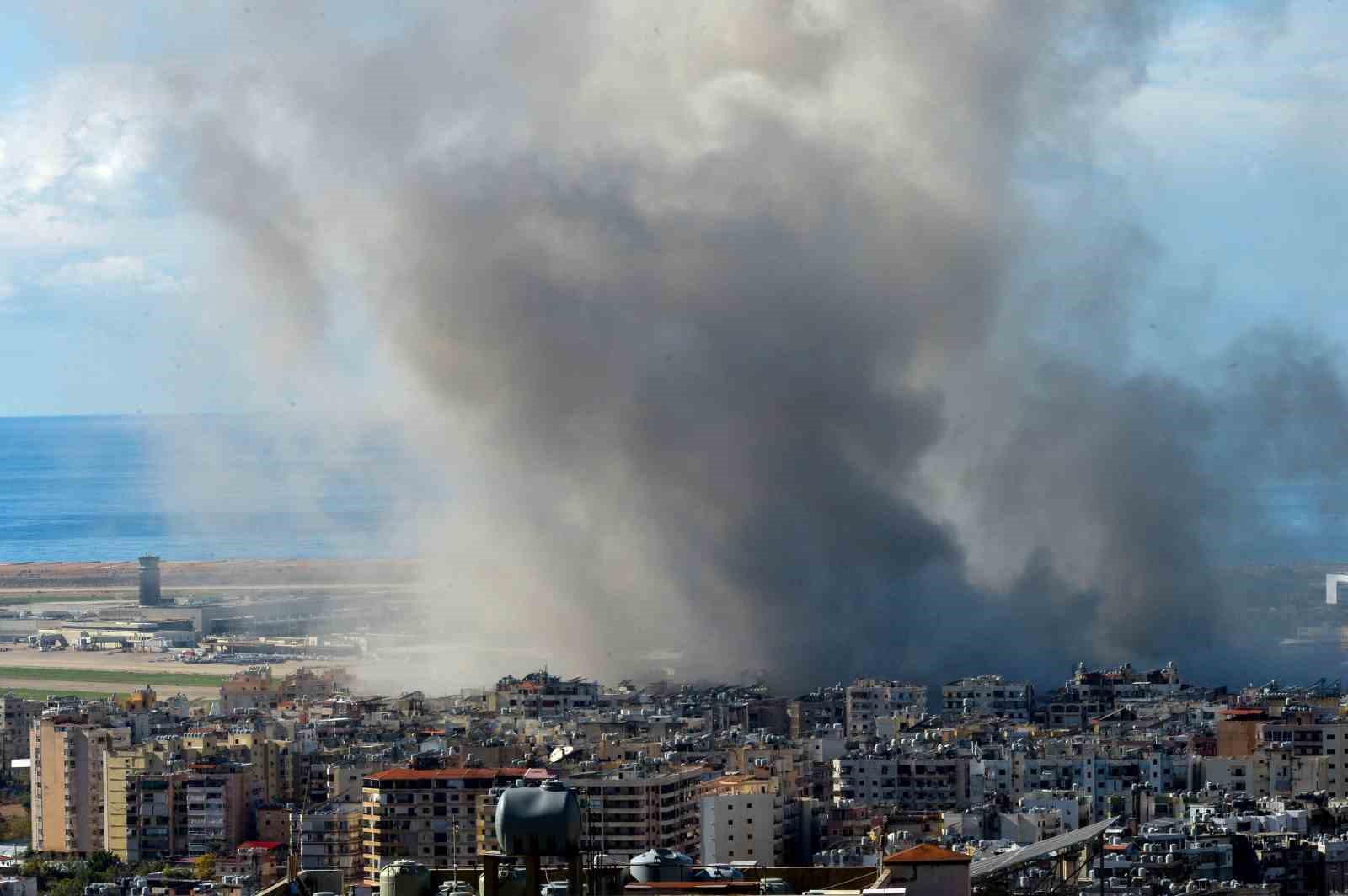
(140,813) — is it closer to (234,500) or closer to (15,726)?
(15,726)

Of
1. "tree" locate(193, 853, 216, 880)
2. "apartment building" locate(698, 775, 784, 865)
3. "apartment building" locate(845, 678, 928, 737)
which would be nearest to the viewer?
"apartment building" locate(698, 775, 784, 865)

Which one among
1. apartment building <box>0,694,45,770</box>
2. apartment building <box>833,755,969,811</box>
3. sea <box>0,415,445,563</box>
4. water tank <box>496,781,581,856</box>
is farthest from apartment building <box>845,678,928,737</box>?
sea <box>0,415,445,563</box>

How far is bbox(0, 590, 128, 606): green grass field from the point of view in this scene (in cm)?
6209

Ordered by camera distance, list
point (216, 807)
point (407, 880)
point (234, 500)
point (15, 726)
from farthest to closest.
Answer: point (234, 500) → point (15, 726) → point (216, 807) → point (407, 880)

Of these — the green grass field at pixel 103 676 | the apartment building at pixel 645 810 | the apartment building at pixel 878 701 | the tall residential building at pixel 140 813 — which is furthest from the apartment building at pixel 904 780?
the green grass field at pixel 103 676

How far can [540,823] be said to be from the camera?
677cm

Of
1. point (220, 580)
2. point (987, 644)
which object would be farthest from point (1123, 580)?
point (220, 580)

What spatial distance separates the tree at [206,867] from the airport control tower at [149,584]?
3377cm

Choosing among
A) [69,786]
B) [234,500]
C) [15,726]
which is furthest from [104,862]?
[234,500]

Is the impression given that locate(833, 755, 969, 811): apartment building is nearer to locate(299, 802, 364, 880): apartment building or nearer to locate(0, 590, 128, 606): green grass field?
locate(299, 802, 364, 880): apartment building

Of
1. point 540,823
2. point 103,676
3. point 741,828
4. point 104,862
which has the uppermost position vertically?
point 103,676

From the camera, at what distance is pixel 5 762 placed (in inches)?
1367

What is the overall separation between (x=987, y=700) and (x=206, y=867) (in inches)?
523

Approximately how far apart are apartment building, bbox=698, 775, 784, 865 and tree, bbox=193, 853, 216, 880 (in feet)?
13.3
